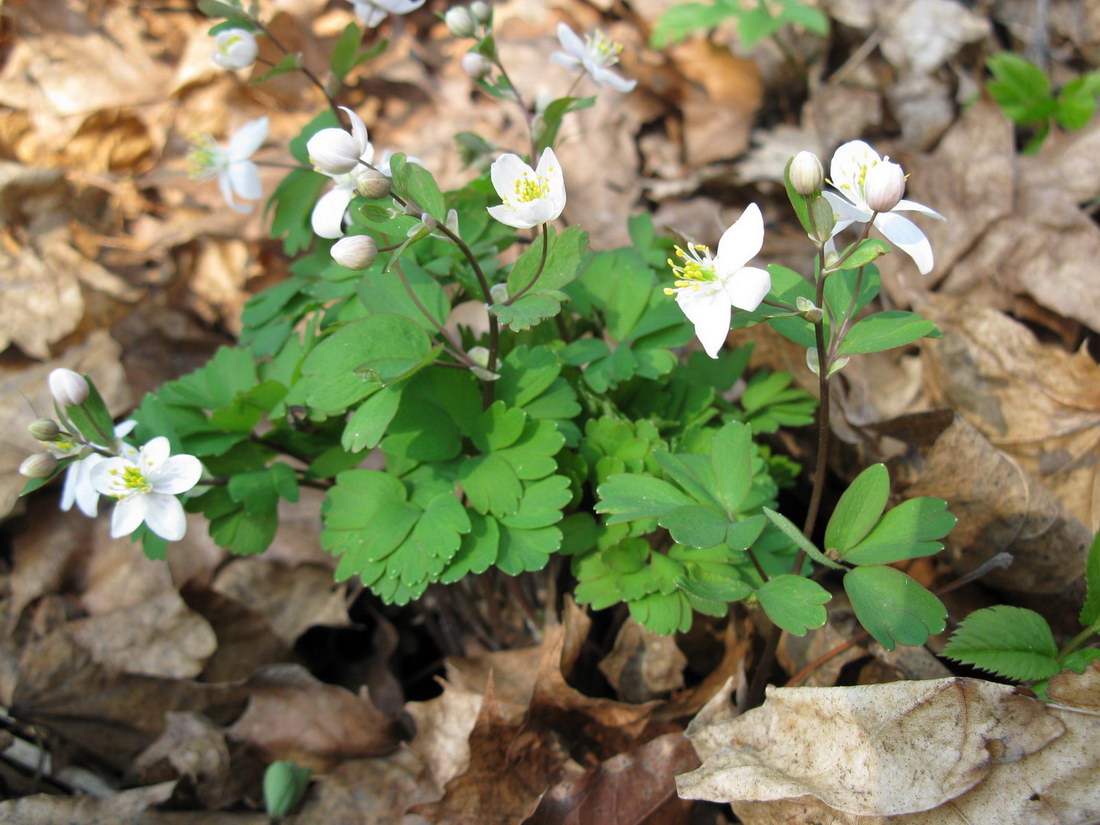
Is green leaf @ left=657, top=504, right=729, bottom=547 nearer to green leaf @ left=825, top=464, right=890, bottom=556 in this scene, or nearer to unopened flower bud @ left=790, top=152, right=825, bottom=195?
green leaf @ left=825, top=464, right=890, bottom=556

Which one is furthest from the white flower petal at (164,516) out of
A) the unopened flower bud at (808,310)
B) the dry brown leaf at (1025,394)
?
the dry brown leaf at (1025,394)

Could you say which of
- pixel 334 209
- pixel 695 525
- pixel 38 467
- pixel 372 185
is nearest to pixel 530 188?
pixel 372 185

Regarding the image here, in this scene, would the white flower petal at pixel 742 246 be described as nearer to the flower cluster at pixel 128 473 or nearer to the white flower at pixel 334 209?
the white flower at pixel 334 209

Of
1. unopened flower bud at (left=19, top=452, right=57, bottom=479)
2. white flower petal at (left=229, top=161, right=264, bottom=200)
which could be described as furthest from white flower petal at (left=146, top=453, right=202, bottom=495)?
white flower petal at (left=229, top=161, right=264, bottom=200)

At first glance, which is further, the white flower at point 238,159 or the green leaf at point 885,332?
the white flower at point 238,159

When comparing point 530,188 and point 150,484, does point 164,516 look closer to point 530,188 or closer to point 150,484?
point 150,484

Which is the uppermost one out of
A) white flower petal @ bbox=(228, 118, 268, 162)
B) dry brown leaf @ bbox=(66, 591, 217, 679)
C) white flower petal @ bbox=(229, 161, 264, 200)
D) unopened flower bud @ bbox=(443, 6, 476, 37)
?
unopened flower bud @ bbox=(443, 6, 476, 37)
